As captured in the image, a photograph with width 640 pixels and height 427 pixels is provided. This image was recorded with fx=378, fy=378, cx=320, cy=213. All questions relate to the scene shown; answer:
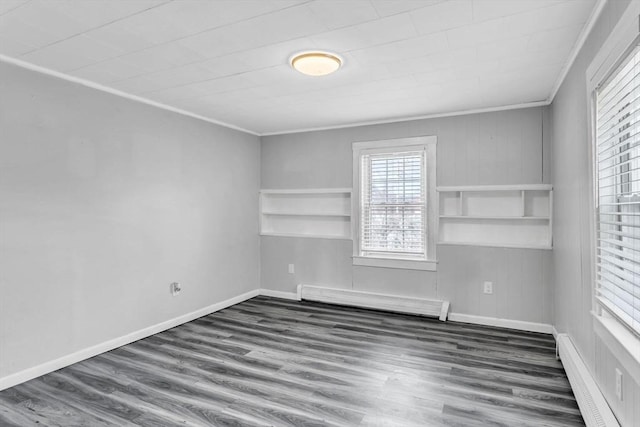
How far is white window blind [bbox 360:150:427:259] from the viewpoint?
445 cm

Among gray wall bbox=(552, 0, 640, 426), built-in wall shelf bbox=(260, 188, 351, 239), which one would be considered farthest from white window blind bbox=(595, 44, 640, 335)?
built-in wall shelf bbox=(260, 188, 351, 239)

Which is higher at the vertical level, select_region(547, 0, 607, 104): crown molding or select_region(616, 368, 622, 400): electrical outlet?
select_region(547, 0, 607, 104): crown molding

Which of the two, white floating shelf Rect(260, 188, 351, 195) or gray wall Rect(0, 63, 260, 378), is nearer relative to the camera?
gray wall Rect(0, 63, 260, 378)

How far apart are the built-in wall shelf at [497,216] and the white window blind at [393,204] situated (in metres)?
0.27

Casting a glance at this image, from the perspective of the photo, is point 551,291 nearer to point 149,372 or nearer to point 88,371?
point 149,372

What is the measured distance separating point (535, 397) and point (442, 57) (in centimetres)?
240

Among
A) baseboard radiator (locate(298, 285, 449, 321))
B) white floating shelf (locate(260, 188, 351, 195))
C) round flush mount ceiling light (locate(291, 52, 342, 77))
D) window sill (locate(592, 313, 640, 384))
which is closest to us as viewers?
window sill (locate(592, 313, 640, 384))

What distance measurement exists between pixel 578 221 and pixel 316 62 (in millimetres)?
2155

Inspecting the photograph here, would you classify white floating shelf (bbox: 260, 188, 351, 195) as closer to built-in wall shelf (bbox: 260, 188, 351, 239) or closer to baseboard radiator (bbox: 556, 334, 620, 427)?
built-in wall shelf (bbox: 260, 188, 351, 239)

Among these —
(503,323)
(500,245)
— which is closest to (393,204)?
(500,245)

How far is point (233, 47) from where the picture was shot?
2496mm

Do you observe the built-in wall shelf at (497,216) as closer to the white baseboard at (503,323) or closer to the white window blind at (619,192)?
the white baseboard at (503,323)

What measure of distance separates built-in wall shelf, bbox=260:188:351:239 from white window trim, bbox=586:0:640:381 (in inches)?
114

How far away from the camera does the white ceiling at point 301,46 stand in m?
2.03
